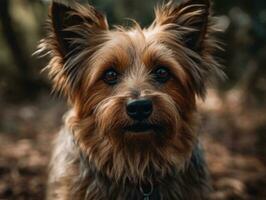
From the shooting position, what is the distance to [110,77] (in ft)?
17.2

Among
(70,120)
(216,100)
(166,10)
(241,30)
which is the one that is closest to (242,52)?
(241,30)

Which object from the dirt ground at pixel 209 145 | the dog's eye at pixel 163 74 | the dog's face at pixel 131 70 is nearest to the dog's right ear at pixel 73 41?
the dog's face at pixel 131 70

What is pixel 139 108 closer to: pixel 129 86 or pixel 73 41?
pixel 129 86

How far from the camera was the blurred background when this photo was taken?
23.3 ft

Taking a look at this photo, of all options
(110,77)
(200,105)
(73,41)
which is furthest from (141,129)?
(200,105)

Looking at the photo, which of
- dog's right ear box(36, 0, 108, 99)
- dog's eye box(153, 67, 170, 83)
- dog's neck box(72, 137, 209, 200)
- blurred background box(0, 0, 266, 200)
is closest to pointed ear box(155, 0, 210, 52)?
dog's eye box(153, 67, 170, 83)

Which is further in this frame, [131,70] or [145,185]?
[145,185]

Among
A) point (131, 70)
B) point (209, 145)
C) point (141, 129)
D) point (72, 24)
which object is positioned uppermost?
point (72, 24)

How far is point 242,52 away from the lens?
888 cm

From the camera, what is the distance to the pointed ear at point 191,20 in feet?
17.5

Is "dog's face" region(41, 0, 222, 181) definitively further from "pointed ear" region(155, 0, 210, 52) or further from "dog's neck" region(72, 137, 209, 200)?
"dog's neck" region(72, 137, 209, 200)

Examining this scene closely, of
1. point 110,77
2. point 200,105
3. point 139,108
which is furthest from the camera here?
point 200,105

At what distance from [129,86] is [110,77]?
26 cm

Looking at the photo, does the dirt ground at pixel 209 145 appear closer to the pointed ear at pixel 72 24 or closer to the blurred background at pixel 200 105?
the blurred background at pixel 200 105
